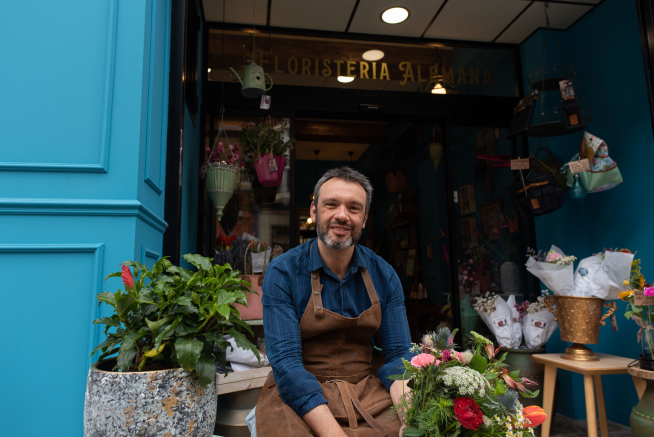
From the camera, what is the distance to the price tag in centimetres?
318

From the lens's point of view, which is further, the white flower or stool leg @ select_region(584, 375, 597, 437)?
stool leg @ select_region(584, 375, 597, 437)

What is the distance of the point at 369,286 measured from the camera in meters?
1.56

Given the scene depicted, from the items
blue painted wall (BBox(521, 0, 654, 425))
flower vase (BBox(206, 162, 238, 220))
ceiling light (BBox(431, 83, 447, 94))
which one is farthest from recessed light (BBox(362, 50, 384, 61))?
flower vase (BBox(206, 162, 238, 220))

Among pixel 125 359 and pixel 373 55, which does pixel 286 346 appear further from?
pixel 373 55

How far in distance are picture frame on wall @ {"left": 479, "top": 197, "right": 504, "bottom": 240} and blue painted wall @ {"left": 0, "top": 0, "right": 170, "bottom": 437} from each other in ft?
10.7

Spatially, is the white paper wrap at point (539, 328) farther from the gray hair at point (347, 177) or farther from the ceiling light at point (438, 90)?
the gray hair at point (347, 177)

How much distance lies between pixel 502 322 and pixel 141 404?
3.04m

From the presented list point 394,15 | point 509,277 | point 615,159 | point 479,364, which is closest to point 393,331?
point 479,364

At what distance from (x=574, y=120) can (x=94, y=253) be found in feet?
10.9

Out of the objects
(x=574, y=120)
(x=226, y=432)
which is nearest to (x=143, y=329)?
(x=226, y=432)

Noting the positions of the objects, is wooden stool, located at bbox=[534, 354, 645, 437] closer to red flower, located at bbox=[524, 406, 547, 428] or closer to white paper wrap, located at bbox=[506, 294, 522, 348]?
white paper wrap, located at bbox=[506, 294, 522, 348]

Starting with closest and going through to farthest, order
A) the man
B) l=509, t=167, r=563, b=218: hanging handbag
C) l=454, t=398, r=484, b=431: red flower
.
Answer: l=454, t=398, r=484, b=431: red flower
the man
l=509, t=167, r=563, b=218: hanging handbag

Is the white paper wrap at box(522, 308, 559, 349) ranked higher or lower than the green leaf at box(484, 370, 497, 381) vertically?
lower

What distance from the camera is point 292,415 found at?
1308mm
